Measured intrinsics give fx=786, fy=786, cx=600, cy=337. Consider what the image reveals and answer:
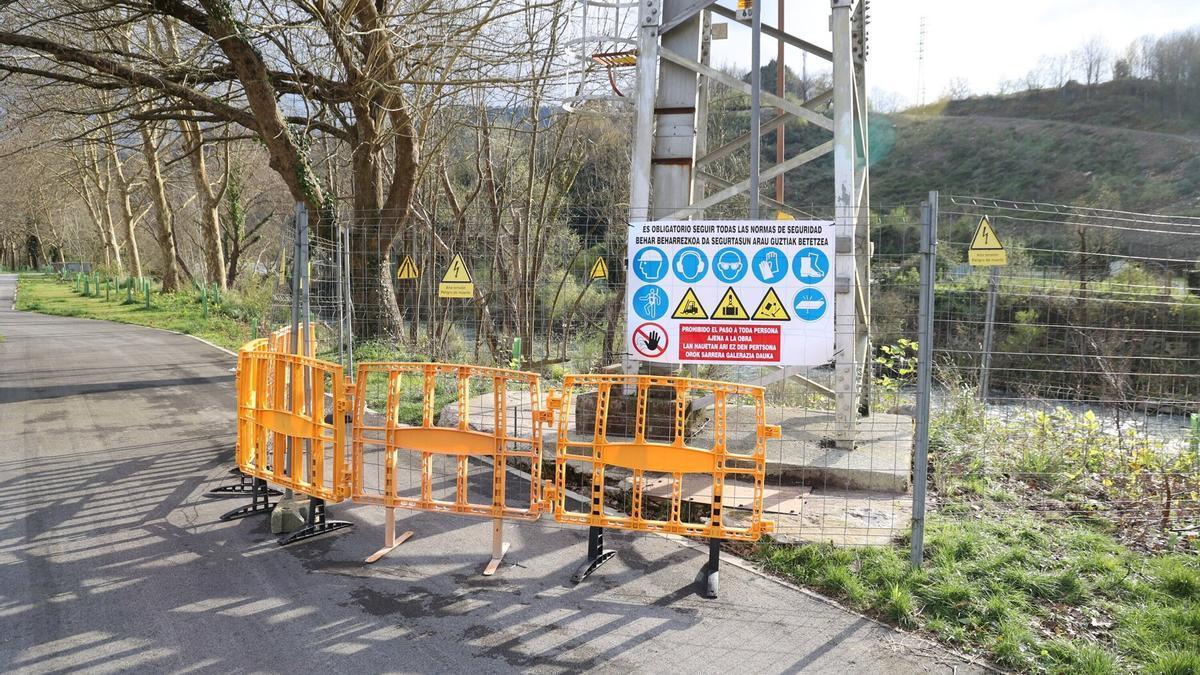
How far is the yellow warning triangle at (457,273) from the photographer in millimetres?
9984

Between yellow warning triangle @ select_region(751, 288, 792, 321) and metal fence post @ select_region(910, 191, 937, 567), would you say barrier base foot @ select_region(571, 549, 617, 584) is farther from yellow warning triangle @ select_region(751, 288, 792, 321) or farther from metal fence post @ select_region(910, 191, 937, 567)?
yellow warning triangle @ select_region(751, 288, 792, 321)

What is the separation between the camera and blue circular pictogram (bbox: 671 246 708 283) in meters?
6.59

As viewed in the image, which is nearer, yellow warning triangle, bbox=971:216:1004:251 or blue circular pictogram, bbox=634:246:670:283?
blue circular pictogram, bbox=634:246:670:283

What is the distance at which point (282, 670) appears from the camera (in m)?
4.09

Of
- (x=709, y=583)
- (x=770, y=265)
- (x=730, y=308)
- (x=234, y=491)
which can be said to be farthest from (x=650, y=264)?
(x=234, y=491)

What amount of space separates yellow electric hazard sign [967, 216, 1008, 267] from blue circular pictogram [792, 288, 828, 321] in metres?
3.68

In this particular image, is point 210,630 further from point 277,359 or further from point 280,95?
point 280,95

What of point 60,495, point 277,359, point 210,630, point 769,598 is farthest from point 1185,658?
point 60,495

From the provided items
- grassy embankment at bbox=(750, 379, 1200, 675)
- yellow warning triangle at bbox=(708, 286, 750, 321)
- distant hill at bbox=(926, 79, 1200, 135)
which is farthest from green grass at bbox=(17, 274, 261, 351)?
distant hill at bbox=(926, 79, 1200, 135)

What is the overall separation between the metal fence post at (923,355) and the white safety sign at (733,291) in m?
1.07

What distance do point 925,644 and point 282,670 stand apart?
3.51 meters

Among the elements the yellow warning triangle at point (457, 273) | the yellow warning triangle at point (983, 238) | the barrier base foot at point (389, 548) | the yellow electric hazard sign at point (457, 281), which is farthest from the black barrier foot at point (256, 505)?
the yellow warning triangle at point (983, 238)

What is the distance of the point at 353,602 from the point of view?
4.95 m

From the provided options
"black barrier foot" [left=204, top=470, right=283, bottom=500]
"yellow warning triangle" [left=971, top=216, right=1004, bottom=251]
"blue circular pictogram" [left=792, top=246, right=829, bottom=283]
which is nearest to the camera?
"blue circular pictogram" [left=792, top=246, right=829, bottom=283]
